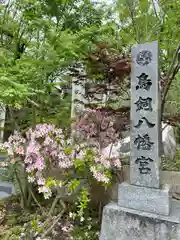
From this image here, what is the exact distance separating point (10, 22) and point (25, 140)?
3.30 m

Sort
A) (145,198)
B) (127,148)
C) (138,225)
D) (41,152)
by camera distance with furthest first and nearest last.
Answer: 1. (127,148)
2. (41,152)
3. (145,198)
4. (138,225)

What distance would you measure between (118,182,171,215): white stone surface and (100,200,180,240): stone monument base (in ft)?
0.23

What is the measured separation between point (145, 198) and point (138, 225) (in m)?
0.36

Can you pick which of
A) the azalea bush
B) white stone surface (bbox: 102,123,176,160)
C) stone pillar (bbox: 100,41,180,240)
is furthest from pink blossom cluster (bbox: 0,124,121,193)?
stone pillar (bbox: 100,41,180,240)

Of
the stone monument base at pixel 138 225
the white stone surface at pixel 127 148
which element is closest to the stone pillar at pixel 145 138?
the stone monument base at pixel 138 225

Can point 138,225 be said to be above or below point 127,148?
below

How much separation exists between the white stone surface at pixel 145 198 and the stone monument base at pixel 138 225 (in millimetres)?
71

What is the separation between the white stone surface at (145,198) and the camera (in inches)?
103

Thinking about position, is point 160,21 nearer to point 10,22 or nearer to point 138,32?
point 138,32

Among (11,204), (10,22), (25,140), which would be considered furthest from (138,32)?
(11,204)

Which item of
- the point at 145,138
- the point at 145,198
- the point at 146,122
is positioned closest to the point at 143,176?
the point at 145,198

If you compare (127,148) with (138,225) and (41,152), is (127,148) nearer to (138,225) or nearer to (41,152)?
(138,225)

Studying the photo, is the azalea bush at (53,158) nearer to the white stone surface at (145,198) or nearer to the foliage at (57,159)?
the foliage at (57,159)

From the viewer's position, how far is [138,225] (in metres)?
2.61
